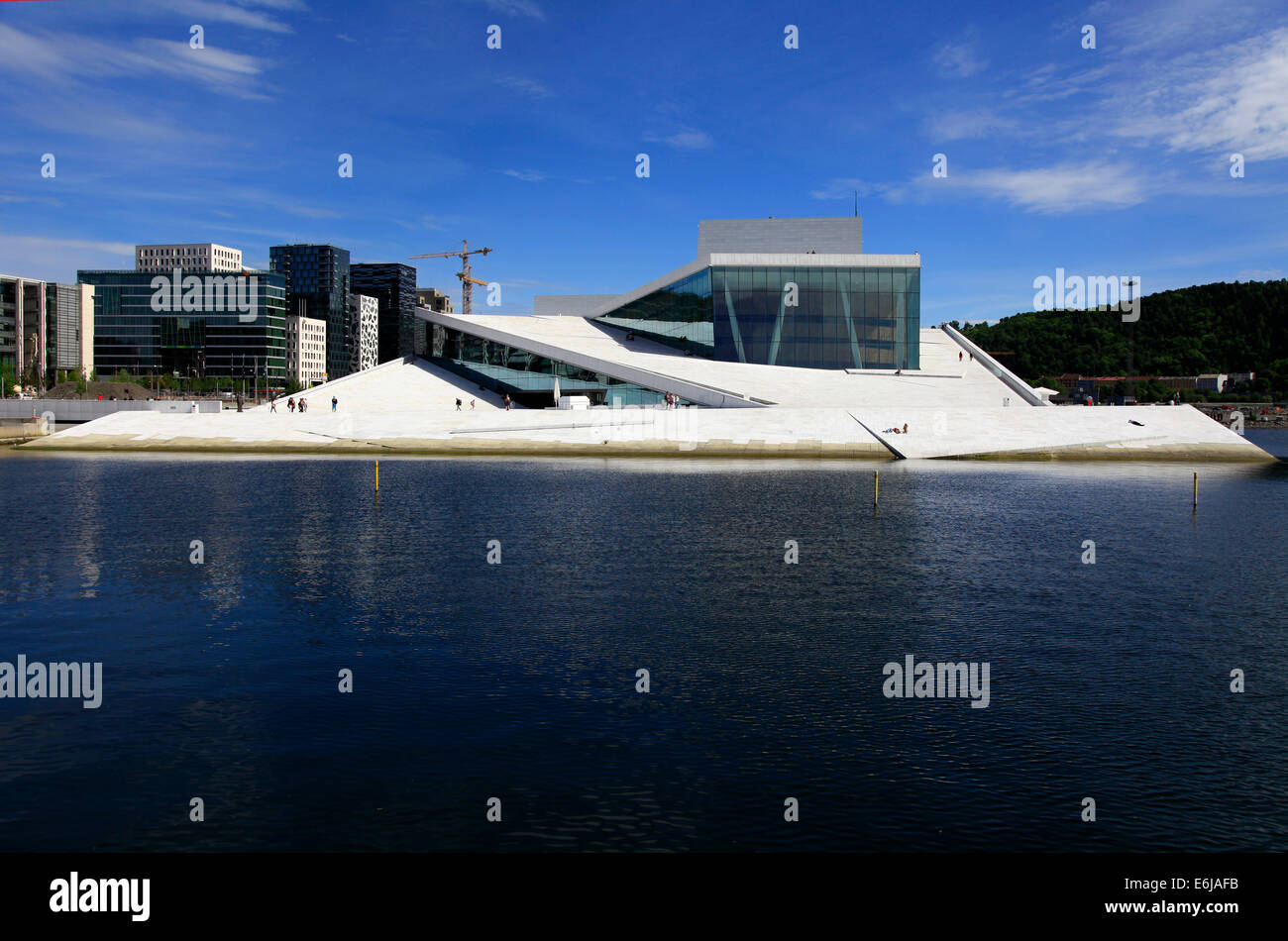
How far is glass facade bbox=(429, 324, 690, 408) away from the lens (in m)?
68.2

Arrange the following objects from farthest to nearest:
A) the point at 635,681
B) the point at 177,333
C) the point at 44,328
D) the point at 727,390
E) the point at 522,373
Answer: the point at 177,333 → the point at 44,328 → the point at 522,373 → the point at 727,390 → the point at 635,681

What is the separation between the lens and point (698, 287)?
7556 centimetres

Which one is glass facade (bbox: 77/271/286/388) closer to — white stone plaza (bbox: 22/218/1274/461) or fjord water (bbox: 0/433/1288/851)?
white stone plaza (bbox: 22/218/1274/461)

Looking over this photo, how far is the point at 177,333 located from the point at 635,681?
199m

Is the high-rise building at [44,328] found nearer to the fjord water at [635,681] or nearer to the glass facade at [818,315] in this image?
the glass facade at [818,315]

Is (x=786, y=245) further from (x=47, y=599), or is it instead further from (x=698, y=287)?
(x=47, y=599)

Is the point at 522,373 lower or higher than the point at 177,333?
lower

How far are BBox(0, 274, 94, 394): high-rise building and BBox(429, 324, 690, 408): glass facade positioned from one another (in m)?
91.0

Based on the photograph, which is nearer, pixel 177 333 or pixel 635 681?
pixel 635 681

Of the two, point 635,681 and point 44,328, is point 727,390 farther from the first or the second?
point 44,328

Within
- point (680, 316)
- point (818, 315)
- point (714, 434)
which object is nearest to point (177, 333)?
point (680, 316)

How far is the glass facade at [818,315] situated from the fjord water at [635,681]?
45793 mm

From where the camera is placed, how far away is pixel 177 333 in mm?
187625

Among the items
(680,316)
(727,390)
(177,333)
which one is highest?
(177,333)
